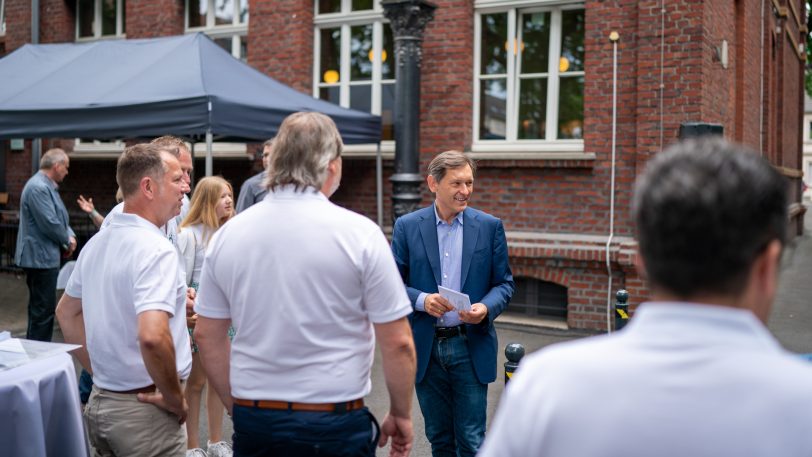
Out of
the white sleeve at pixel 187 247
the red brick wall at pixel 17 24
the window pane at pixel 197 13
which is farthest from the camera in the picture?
the red brick wall at pixel 17 24

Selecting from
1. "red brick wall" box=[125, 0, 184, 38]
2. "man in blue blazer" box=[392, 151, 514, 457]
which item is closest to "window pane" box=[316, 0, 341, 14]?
"red brick wall" box=[125, 0, 184, 38]

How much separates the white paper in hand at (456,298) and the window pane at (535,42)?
667 centimetres

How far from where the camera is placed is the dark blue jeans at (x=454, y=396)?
4.05 metres

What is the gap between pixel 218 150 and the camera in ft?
39.6

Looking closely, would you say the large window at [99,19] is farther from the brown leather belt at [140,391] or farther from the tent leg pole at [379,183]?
the brown leather belt at [140,391]

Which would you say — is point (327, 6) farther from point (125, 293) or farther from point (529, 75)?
point (125, 293)

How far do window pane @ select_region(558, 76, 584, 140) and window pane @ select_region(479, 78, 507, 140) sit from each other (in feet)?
2.32

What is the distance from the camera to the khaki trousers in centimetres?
309

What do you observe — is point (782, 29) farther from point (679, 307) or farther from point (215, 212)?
point (679, 307)

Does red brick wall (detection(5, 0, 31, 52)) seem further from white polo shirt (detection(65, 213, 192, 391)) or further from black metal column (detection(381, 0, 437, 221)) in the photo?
white polo shirt (detection(65, 213, 192, 391))

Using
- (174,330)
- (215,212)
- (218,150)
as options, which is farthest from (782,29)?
(174,330)

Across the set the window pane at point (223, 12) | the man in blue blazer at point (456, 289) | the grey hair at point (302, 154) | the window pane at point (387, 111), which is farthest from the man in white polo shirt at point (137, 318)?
the window pane at point (223, 12)

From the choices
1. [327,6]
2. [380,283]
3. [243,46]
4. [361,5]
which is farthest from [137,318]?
[243,46]

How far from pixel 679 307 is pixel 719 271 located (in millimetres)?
85
